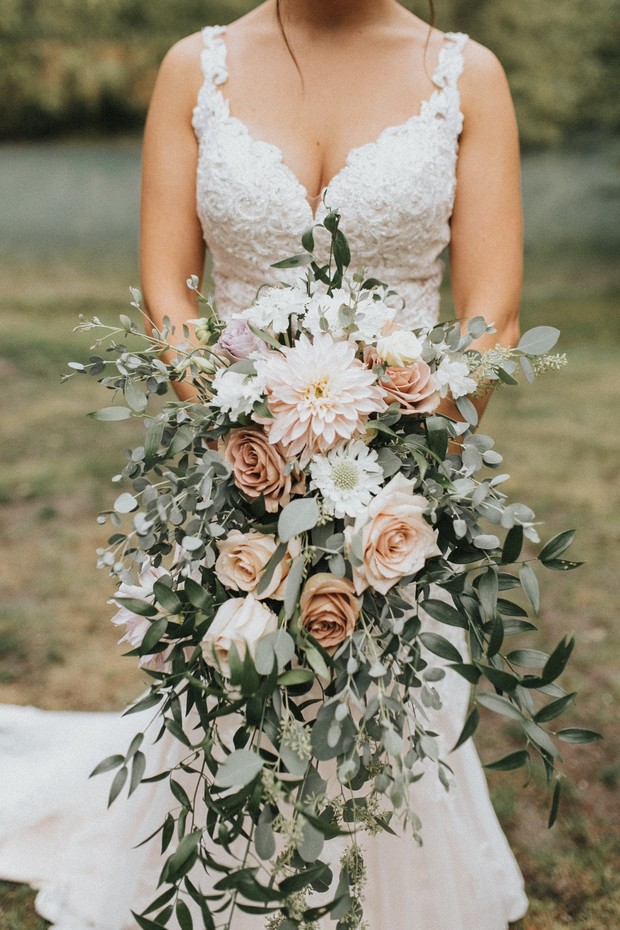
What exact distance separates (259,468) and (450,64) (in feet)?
3.68

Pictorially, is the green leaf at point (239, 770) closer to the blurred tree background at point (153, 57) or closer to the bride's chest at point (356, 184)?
the bride's chest at point (356, 184)

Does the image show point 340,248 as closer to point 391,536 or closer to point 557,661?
point 391,536

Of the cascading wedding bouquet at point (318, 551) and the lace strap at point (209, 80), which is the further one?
the lace strap at point (209, 80)

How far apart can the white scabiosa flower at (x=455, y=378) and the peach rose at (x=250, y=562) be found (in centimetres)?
33

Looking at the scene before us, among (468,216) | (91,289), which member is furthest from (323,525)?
(91,289)

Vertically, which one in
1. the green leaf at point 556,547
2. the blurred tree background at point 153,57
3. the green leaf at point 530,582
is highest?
the green leaf at point 556,547

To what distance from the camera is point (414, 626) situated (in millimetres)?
1331

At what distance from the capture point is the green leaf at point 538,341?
4.62 ft

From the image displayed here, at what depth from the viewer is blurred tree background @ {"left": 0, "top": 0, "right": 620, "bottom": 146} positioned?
336 inches

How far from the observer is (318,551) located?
4.43 ft

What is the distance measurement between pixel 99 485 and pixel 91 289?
160 inches

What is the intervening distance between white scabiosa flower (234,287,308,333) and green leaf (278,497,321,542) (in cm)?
28

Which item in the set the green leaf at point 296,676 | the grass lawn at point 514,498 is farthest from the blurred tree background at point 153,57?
the green leaf at point 296,676

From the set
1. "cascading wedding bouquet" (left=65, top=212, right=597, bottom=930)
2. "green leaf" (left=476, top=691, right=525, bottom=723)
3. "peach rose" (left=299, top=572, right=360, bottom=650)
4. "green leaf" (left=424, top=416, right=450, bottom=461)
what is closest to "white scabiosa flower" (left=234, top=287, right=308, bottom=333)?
"cascading wedding bouquet" (left=65, top=212, right=597, bottom=930)
